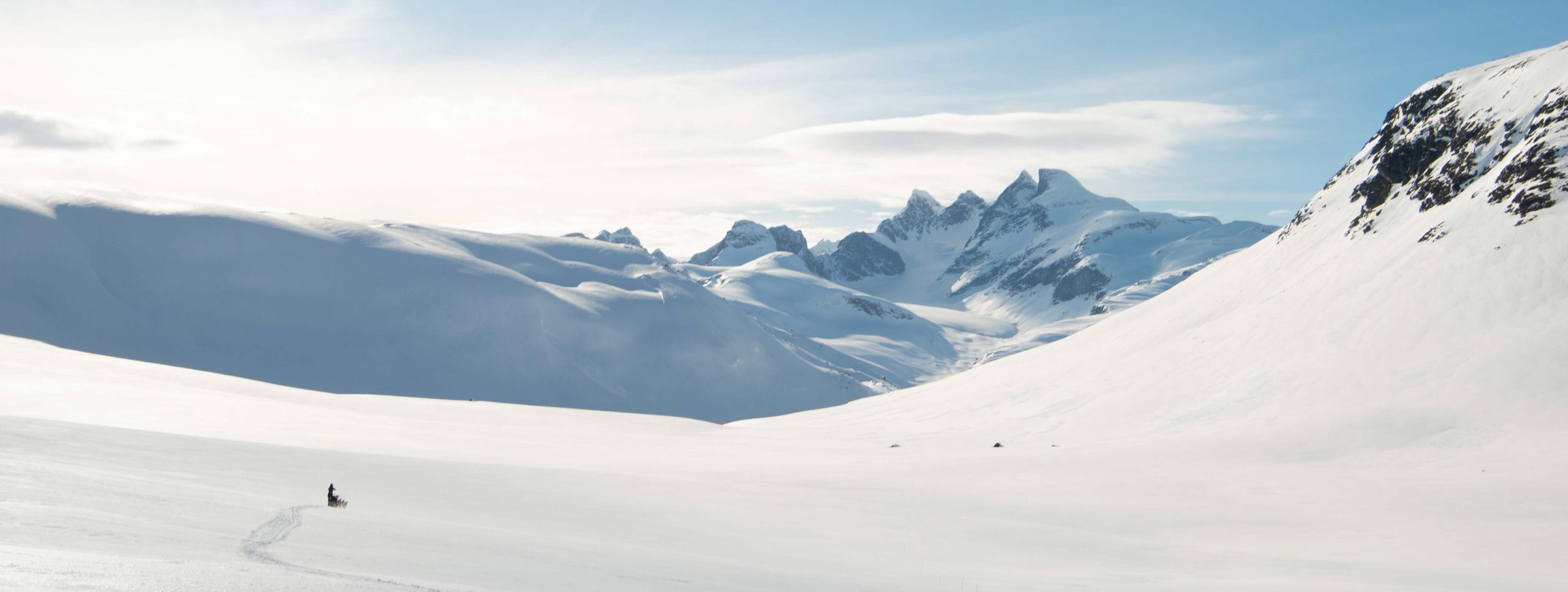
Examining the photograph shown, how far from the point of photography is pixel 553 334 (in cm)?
11562

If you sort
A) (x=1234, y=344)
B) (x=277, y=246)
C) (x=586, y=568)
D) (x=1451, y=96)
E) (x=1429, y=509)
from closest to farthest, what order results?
1. (x=586, y=568)
2. (x=1429, y=509)
3. (x=1234, y=344)
4. (x=1451, y=96)
5. (x=277, y=246)

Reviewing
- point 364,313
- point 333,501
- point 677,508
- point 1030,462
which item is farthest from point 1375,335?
point 364,313

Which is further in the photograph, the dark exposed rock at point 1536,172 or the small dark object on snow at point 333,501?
the dark exposed rock at point 1536,172

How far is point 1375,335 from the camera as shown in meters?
44.9

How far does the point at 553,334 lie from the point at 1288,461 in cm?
9590

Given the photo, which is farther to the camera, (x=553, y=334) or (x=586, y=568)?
(x=553, y=334)

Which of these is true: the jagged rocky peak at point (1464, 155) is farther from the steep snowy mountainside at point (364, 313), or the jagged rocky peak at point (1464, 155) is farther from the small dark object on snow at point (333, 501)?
the steep snowy mountainside at point (364, 313)

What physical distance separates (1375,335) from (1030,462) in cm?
2372

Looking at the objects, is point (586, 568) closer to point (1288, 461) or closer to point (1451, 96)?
point (1288, 461)

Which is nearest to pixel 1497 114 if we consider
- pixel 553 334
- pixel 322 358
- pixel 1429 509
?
pixel 1429 509

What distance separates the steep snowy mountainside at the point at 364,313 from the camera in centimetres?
9700

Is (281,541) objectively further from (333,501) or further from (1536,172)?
(1536,172)

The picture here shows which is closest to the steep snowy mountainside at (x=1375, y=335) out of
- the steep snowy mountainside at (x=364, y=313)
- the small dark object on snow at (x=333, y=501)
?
the small dark object on snow at (x=333, y=501)

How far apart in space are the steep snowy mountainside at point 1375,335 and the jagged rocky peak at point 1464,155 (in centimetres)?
17
